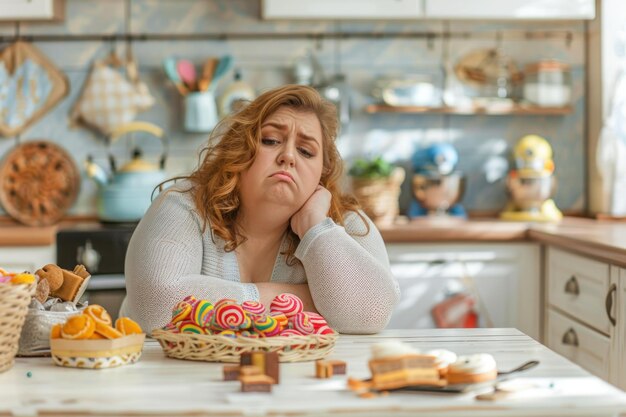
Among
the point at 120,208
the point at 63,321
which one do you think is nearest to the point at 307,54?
the point at 120,208

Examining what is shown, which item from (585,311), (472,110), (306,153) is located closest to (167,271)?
(306,153)

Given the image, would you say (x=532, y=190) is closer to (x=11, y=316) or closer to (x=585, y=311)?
(x=585, y=311)

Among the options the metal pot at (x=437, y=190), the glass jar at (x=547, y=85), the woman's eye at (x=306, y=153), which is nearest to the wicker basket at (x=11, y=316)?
the woman's eye at (x=306, y=153)

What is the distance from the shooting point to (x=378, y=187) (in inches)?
135

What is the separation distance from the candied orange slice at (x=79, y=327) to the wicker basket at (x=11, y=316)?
0.21 ft

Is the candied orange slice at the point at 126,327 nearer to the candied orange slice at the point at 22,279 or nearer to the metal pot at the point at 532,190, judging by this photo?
the candied orange slice at the point at 22,279

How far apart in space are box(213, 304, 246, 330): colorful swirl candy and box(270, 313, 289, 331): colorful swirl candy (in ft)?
0.19

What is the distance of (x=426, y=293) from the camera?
10.8 ft

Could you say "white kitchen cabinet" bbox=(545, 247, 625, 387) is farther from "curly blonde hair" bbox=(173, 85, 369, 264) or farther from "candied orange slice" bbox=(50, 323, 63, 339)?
"candied orange slice" bbox=(50, 323, 63, 339)

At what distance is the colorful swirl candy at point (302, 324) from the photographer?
54.0 inches

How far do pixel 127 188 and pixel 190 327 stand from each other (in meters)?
2.12

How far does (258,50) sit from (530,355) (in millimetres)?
2601

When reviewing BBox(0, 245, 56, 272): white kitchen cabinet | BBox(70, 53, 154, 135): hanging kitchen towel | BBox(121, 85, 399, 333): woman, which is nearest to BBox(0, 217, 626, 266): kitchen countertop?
BBox(0, 245, 56, 272): white kitchen cabinet

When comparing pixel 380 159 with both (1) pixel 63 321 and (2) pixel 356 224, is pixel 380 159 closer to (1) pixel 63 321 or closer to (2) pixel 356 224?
(2) pixel 356 224
